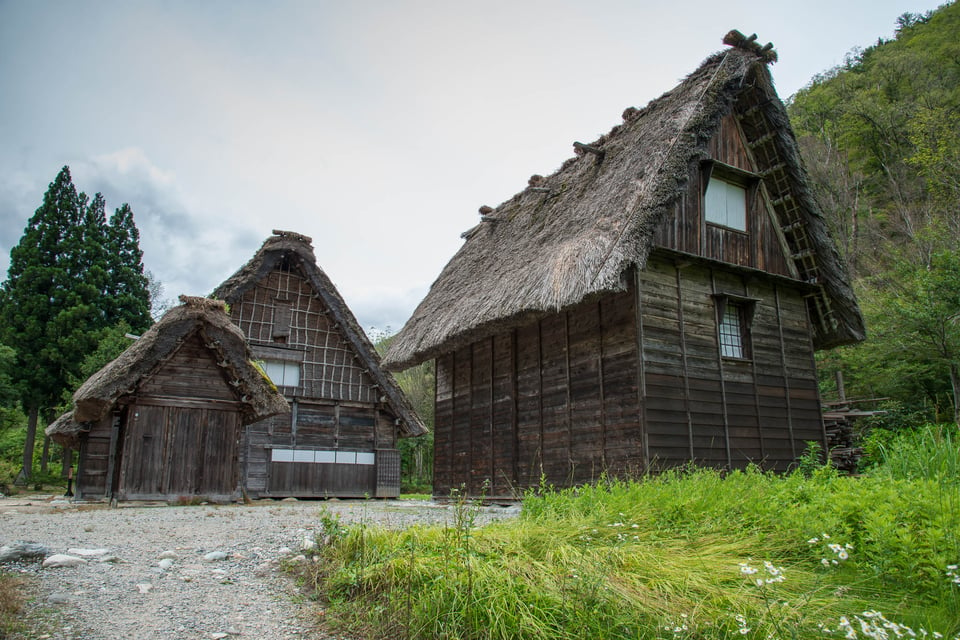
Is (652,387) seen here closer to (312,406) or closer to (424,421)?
(312,406)

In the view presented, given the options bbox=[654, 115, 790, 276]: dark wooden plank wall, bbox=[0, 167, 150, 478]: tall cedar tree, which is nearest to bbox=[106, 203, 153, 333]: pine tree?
bbox=[0, 167, 150, 478]: tall cedar tree

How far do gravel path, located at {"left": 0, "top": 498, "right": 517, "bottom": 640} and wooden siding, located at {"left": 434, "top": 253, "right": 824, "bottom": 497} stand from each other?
13.2 feet

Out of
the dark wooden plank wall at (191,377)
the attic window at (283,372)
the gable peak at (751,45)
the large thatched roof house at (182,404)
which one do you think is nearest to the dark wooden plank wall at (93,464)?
the attic window at (283,372)

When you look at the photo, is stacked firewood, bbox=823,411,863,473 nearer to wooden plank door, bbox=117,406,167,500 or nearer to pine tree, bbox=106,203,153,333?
wooden plank door, bbox=117,406,167,500

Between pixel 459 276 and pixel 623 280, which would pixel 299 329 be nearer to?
pixel 459 276

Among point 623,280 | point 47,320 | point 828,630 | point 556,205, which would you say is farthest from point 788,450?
point 47,320

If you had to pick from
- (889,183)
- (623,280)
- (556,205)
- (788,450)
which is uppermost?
(889,183)

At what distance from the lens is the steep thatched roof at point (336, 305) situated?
1705 centimetres

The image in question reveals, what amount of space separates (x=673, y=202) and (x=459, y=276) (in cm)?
615

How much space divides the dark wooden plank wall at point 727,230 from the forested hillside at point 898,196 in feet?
17.3

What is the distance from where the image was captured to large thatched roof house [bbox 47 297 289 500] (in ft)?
34.0

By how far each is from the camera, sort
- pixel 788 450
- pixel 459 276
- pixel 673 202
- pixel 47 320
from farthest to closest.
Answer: pixel 47 320 → pixel 459 276 → pixel 788 450 → pixel 673 202

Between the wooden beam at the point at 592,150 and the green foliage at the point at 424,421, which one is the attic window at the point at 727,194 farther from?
the green foliage at the point at 424,421

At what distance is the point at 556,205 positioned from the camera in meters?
12.9
